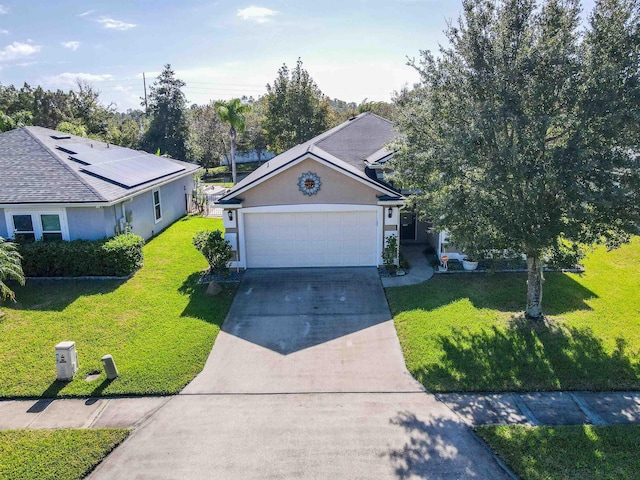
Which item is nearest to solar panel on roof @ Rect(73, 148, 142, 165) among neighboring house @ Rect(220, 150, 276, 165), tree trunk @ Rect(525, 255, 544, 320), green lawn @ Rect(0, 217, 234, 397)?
green lawn @ Rect(0, 217, 234, 397)

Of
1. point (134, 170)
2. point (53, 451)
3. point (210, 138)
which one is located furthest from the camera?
point (210, 138)

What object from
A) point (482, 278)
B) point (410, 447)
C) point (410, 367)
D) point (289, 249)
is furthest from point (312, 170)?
point (410, 447)

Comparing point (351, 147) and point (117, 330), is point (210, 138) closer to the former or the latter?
point (351, 147)

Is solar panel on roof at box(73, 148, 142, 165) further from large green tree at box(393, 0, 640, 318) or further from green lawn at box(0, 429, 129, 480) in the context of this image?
large green tree at box(393, 0, 640, 318)

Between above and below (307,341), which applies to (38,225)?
above

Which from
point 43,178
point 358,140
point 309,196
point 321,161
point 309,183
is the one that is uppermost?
point 358,140

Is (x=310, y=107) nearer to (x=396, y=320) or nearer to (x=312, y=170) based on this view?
(x=312, y=170)

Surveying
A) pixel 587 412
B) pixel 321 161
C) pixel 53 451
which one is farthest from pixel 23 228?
pixel 587 412
